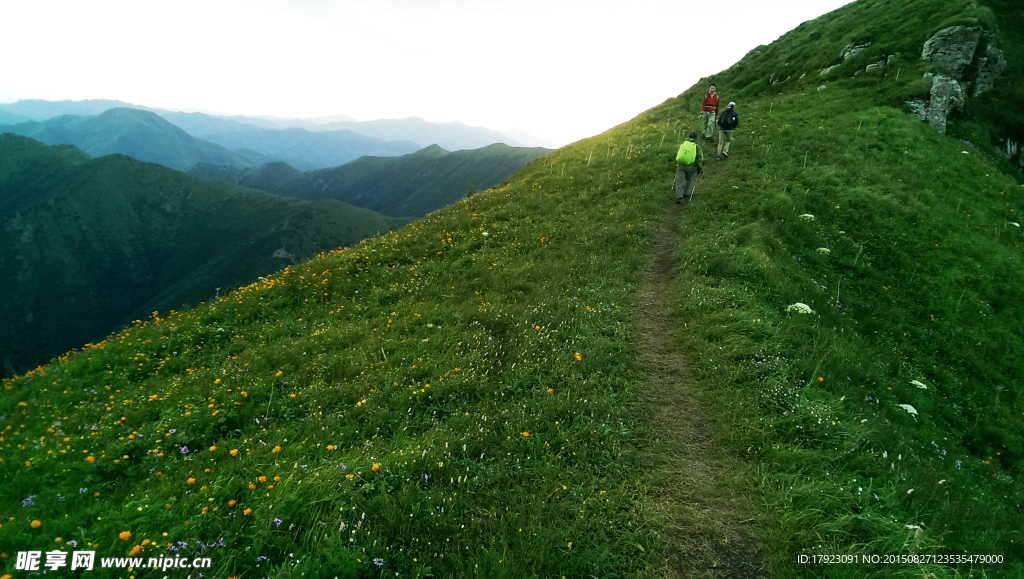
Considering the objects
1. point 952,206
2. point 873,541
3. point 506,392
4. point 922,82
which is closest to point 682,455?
point 873,541

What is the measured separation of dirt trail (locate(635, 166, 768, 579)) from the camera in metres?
4.73

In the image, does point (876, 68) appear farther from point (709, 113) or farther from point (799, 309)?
point (799, 309)

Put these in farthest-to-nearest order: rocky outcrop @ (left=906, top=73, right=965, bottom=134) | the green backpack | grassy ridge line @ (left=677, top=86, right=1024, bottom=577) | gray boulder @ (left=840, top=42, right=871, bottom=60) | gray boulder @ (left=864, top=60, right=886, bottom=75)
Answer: gray boulder @ (left=840, top=42, right=871, bottom=60), gray boulder @ (left=864, top=60, right=886, bottom=75), rocky outcrop @ (left=906, top=73, right=965, bottom=134), the green backpack, grassy ridge line @ (left=677, top=86, right=1024, bottom=577)

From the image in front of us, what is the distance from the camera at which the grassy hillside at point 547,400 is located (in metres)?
4.72

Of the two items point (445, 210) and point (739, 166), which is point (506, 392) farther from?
point (739, 166)

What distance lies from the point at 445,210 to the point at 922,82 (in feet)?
98.6

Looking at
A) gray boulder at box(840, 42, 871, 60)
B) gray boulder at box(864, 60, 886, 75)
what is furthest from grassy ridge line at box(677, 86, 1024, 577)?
gray boulder at box(840, 42, 871, 60)

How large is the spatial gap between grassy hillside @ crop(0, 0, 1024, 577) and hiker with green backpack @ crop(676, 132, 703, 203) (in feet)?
4.31

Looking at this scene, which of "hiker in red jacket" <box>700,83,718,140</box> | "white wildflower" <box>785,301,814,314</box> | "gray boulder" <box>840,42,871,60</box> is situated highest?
"gray boulder" <box>840,42,871,60</box>

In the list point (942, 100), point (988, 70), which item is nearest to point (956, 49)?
point (988, 70)

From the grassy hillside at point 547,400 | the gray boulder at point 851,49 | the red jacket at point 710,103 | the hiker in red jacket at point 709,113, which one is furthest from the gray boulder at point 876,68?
the grassy hillside at point 547,400

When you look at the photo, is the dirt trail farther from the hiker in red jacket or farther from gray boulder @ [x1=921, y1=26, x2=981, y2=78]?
gray boulder @ [x1=921, y1=26, x2=981, y2=78]

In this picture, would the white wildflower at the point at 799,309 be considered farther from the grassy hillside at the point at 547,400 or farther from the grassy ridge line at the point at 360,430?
the grassy ridge line at the point at 360,430

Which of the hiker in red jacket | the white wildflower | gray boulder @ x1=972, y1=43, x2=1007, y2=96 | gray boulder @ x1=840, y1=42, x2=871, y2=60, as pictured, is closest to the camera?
the white wildflower
